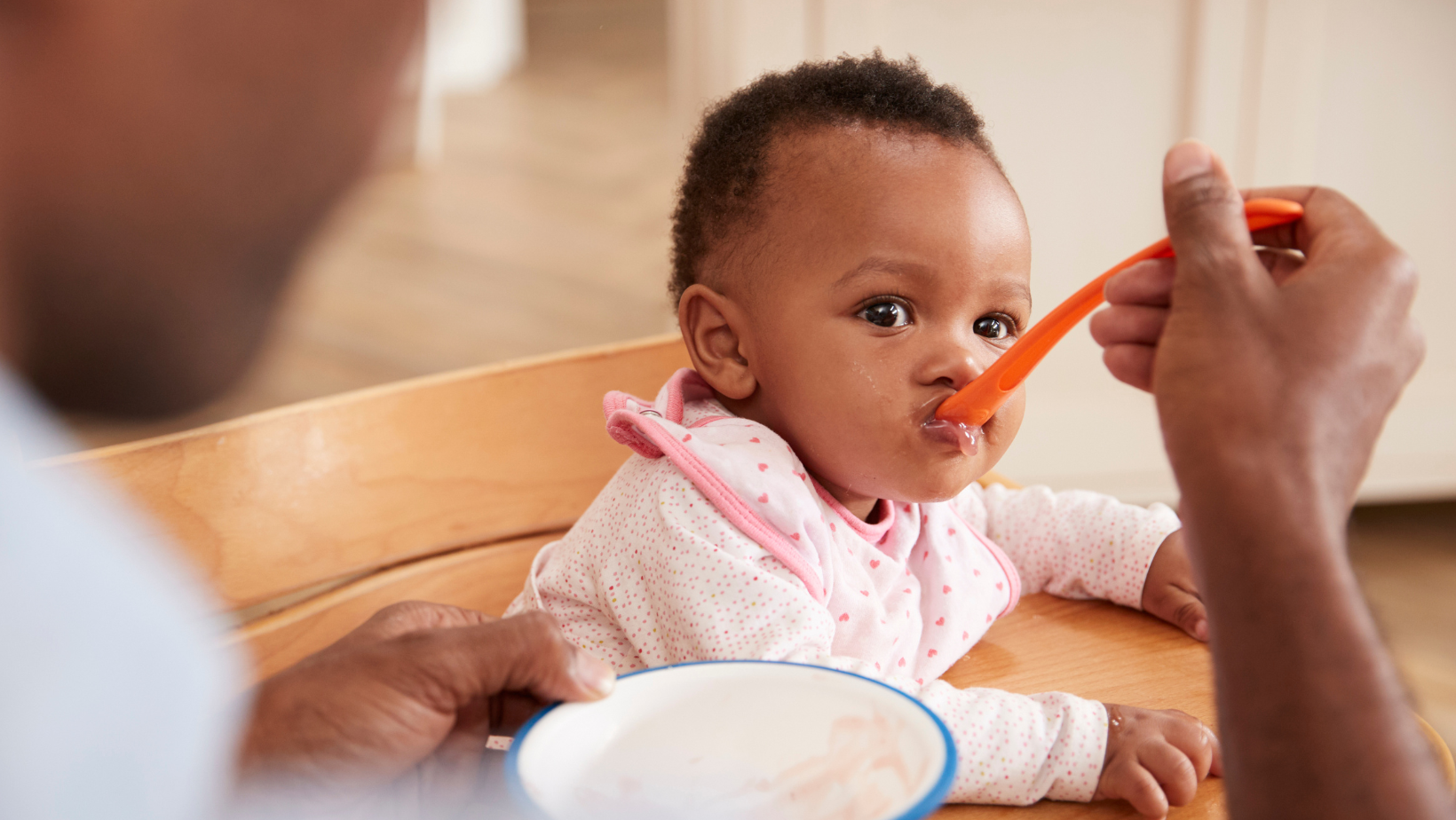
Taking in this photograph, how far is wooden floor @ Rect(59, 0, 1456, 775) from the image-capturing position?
1929 mm

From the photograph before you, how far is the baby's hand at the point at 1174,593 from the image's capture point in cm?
81

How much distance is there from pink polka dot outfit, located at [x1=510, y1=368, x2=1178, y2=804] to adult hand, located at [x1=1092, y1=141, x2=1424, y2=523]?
25cm

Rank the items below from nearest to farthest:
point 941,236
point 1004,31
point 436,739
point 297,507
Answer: point 436,739 < point 941,236 < point 297,507 < point 1004,31

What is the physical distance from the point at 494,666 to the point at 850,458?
33 centimetres

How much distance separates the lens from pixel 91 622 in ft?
1.35

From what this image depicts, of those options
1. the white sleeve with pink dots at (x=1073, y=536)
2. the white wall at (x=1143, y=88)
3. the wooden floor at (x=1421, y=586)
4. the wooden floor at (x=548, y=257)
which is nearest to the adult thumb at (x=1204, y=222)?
the white sleeve with pink dots at (x=1073, y=536)

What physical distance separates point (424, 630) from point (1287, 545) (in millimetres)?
378

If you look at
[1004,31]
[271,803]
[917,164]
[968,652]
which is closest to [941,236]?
[917,164]

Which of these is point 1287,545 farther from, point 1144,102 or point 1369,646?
point 1144,102

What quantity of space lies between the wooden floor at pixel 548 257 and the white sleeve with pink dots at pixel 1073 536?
73cm

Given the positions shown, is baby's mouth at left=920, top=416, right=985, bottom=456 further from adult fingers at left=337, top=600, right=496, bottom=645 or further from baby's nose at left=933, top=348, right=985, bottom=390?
adult fingers at left=337, top=600, right=496, bottom=645

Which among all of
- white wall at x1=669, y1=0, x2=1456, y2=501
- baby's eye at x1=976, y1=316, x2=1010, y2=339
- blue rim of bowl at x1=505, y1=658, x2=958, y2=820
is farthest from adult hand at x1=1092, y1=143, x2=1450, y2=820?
white wall at x1=669, y1=0, x2=1456, y2=501

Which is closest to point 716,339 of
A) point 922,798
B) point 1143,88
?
point 922,798

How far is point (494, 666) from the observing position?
521 mm
